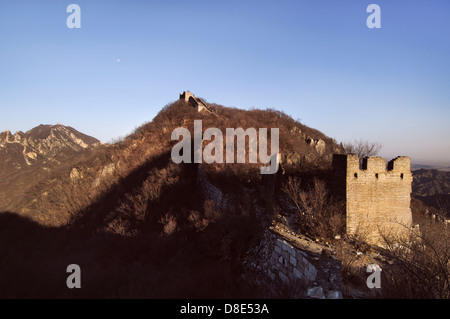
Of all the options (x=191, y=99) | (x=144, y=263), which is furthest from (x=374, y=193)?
(x=191, y=99)

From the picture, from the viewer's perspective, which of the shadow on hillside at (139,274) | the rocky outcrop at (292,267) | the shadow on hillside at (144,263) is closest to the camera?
the rocky outcrop at (292,267)

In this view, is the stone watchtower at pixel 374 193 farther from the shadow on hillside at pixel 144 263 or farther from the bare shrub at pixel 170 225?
the bare shrub at pixel 170 225

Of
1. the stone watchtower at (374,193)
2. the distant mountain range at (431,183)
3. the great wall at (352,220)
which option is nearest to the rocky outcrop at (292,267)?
the great wall at (352,220)

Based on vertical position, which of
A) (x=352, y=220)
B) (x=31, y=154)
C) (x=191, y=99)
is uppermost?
(x=191, y=99)

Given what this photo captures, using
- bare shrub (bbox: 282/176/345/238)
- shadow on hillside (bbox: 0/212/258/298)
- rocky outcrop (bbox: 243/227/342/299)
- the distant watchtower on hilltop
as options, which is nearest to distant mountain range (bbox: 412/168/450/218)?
bare shrub (bbox: 282/176/345/238)

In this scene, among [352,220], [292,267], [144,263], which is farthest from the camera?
[144,263]

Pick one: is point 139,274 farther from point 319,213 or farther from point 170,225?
point 319,213

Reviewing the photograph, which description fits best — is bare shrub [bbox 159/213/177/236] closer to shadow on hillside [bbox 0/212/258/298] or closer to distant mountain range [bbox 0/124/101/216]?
shadow on hillside [bbox 0/212/258/298]

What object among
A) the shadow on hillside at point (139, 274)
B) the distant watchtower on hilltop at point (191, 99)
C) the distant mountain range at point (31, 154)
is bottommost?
the shadow on hillside at point (139, 274)
